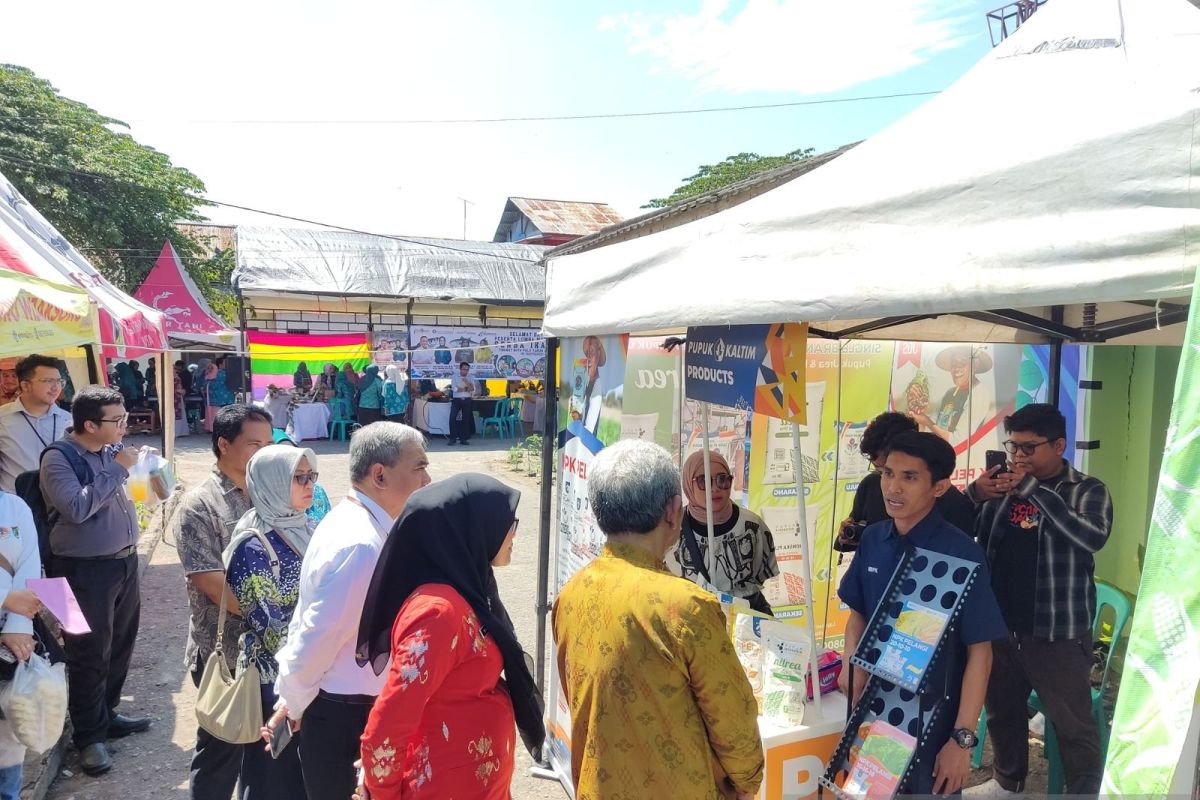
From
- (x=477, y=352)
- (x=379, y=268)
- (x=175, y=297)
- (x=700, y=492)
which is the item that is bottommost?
(x=700, y=492)

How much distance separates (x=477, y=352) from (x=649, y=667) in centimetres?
1662

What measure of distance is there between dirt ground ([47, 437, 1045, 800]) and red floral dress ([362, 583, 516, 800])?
2033mm

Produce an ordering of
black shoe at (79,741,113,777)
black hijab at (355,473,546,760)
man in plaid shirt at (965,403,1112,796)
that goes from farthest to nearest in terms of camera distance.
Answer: black shoe at (79,741,113,777) < man in plaid shirt at (965,403,1112,796) < black hijab at (355,473,546,760)

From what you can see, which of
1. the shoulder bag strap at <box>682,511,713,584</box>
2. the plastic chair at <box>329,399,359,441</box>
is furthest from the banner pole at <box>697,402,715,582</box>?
the plastic chair at <box>329,399,359,441</box>

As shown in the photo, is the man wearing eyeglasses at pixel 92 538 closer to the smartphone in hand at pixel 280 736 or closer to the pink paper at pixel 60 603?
the pink paper at pixel 60 603

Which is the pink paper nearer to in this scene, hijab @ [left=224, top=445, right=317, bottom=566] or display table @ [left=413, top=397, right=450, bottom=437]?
hijab @ [left=224, top=445, right=317, bottom=566]

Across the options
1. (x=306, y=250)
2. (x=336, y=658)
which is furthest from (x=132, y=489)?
(x=306, y=250)

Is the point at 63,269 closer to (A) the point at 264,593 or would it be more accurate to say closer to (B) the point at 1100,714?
(A) the point at 264,593

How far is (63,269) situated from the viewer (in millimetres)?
5559

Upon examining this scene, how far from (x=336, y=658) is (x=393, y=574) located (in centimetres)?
54

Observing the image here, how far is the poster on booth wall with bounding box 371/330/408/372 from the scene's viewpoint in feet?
56.0

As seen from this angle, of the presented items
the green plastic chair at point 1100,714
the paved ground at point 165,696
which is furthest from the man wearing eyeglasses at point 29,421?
the green plastic chair at point 1100,714

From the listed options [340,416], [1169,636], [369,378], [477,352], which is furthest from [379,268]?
[1169,636]

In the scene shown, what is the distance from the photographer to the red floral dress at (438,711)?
1.77 metres
